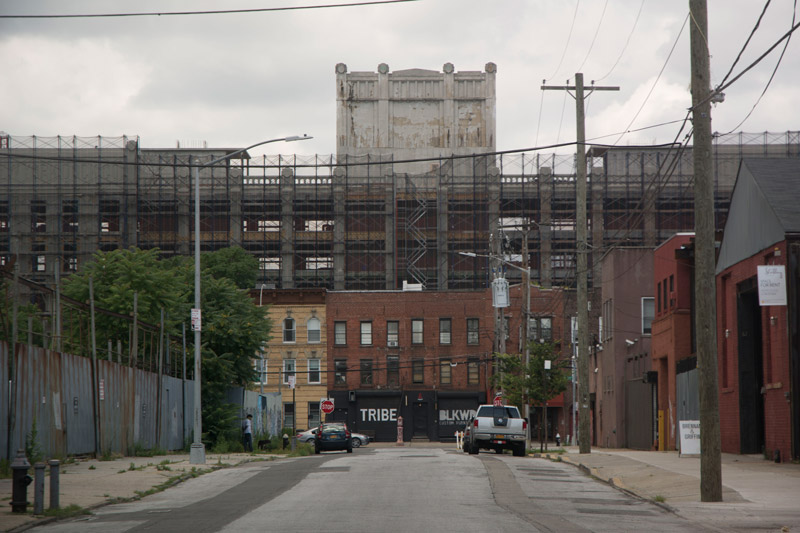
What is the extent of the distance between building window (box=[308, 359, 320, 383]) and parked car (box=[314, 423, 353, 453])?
34.0 metres

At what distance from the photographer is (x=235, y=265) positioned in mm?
82562

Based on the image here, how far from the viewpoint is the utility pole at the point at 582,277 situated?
3488 centimetres

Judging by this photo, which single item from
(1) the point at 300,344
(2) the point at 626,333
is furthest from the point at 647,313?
(1) the point at 300,344

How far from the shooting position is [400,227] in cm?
9150

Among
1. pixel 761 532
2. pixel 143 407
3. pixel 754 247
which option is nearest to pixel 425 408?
pixel 143 407

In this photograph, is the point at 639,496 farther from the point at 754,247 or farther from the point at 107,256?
the point at 107,256

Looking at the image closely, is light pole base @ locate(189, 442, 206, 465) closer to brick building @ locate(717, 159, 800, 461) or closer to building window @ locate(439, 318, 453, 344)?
brick building @ locate(717, 159, 800, 461)

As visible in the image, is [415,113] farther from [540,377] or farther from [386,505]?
[386,505]

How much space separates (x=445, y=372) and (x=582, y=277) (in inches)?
1787

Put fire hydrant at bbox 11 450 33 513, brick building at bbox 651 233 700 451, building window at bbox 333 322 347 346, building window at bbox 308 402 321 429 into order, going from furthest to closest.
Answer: building window at bbox 333 322 347 346, building window at bbox 308 402 321 429, brick building at bbox 651 233 700 451, fire hydrant at bbox 11 450 33 513

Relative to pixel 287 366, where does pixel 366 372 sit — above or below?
below

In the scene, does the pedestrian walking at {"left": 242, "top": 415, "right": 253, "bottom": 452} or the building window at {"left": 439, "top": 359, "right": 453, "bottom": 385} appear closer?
the pedestrian walking at {"left": 242, "top": 415, "right": 253, "bottom": 452}

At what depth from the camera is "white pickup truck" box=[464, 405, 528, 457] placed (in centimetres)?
3806

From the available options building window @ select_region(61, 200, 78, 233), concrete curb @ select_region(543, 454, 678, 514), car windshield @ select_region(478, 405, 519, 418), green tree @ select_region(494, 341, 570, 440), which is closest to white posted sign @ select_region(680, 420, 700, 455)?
concrete curb @ select_region(543, 454, 678, 514)
